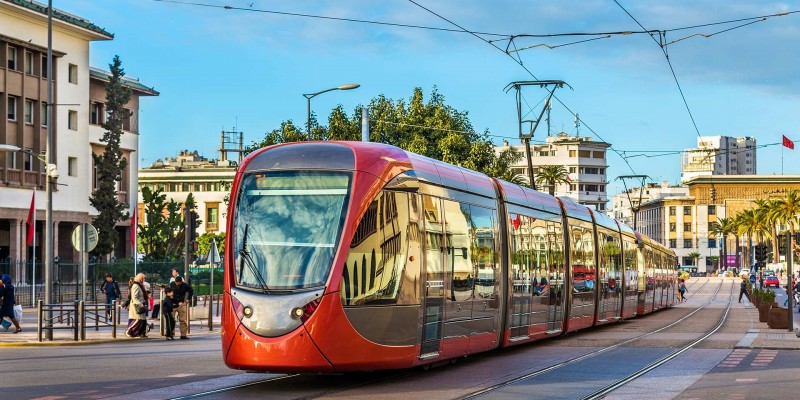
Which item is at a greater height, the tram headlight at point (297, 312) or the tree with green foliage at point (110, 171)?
the tree with green foliage at point (110, 171)

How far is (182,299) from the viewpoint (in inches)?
1210

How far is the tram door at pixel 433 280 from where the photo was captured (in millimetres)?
17812

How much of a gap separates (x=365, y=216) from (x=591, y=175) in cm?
16912

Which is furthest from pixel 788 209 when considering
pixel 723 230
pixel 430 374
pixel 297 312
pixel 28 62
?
pixel 297 312

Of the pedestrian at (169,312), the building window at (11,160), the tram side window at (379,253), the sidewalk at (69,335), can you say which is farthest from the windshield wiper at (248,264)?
the building window at (11,160)

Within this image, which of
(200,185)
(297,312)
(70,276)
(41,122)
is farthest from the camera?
(200,185)

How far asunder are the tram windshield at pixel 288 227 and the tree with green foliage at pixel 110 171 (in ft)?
166

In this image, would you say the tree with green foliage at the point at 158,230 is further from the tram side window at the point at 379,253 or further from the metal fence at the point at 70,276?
the tram side window at the point at 379,253

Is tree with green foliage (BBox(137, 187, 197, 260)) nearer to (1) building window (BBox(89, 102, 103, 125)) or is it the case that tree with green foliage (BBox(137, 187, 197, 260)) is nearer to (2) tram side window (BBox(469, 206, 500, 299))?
(1) building window (BBox(89, 102, 103, 125))

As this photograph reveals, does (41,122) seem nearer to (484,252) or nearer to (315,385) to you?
(484,252)

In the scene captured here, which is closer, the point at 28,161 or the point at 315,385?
→ the point at 315,385

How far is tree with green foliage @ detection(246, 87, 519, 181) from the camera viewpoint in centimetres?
6738

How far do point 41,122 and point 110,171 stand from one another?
4.38m

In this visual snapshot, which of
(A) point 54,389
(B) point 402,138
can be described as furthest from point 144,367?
(B) point 402,138
